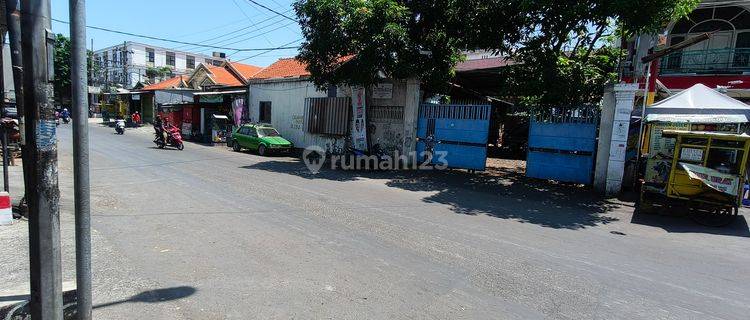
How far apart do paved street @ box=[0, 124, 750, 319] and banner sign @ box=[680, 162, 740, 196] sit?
2.68ft

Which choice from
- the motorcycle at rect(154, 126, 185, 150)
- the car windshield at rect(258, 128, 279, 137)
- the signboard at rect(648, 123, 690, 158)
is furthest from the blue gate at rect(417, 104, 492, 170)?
the motorcycle at rect(154, 126, 185, 150)

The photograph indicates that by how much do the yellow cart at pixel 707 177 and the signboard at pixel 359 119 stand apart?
10.7 meters

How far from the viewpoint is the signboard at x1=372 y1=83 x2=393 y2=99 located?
55.1ft

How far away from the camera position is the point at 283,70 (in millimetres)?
24500

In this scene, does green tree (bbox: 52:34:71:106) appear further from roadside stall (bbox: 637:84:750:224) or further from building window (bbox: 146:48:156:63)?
roadside stall (bbox: 637:84:750:224)

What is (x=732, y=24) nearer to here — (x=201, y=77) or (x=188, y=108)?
(x=188, y=108)

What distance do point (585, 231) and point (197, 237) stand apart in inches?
250

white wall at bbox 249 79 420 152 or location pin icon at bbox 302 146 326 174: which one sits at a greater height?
white wall at bbox 249 79 420 152

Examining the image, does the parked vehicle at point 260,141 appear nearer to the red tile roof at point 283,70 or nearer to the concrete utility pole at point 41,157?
the red tile roof at point 283,70

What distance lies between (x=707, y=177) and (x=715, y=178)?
127 millimetres

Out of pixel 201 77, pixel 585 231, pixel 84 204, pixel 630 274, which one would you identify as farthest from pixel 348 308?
pixel 201 77

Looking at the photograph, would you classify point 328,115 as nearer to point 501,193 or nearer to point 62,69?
point 501,193

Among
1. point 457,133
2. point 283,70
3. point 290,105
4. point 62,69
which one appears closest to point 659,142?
point 457,133

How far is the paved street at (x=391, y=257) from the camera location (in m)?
4.02
